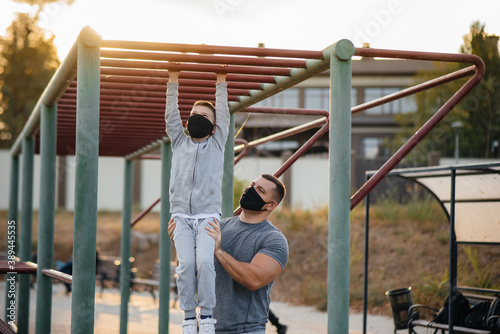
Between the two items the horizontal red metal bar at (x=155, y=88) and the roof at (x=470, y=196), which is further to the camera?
the roof at (x=470, y=196)

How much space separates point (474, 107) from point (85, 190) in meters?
19.0

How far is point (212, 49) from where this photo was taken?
3494 mm

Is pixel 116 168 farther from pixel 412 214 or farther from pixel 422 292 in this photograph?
pixel 422 292

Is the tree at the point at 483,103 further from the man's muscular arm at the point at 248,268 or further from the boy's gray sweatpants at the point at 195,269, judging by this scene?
the boy's gray sweatpants at the point at 195,269

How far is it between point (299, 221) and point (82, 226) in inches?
573

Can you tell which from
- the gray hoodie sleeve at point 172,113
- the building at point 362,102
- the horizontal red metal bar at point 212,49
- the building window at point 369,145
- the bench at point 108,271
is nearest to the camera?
the horizontal red metal bar at point 212,49

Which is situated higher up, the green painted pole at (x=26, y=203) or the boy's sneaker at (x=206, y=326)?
the green painted pole at (x=26, y=203)

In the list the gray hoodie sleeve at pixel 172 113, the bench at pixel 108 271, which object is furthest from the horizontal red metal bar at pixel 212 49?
the bench at pixel 108 271

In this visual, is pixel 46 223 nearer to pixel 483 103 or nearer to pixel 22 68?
pixel 483 103

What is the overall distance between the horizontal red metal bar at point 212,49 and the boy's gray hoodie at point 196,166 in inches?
13.6

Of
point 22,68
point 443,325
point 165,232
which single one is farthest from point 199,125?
point 22,68

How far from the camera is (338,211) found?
345 centimetres

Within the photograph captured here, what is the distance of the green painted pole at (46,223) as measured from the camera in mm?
5625

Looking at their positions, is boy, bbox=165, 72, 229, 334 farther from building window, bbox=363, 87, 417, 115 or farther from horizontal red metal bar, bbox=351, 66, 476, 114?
building window, bbox=363, 87, 417, 115
